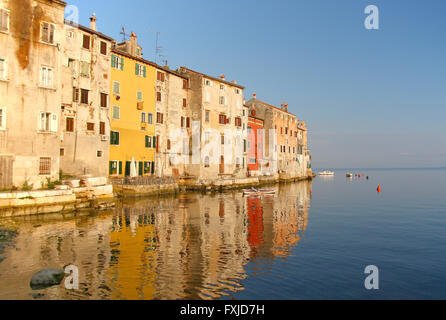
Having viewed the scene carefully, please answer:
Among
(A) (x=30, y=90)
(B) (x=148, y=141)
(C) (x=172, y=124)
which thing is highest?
(C) (x=172, y=124)

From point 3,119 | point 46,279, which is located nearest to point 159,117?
point 3,119

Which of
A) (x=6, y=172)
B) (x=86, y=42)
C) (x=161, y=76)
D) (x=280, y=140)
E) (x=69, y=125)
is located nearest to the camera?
(x=6, y=172)

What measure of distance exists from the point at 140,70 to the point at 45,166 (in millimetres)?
21020

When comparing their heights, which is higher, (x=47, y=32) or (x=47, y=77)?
(x=47, y=32)

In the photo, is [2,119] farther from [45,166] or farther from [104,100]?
[104,100]

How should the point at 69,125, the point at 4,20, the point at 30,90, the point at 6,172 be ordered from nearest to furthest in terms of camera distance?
the point at 6,172, the point at 4,20, the point at 30,90, the point at 69,125

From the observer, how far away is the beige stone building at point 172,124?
47.9 meters

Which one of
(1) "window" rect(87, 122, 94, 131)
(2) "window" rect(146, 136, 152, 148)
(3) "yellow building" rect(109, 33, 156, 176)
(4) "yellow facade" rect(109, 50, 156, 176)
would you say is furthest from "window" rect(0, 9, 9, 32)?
(2) "window" rect(146, 136, 152, 148)

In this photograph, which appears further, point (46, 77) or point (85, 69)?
point (85, 69)

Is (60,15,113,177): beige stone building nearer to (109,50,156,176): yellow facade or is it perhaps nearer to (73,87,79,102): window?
(73,87,79,102): window

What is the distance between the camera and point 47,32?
2778cm

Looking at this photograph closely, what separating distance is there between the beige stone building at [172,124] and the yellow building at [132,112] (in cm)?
143
